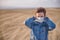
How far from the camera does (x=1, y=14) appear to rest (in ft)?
4.13

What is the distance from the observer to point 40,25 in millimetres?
1219

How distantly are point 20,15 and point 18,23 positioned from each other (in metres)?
0.05

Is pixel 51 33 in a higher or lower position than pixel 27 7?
lower

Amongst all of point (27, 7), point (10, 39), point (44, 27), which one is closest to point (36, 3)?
point (27, 7)

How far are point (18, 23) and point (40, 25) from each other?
145mm

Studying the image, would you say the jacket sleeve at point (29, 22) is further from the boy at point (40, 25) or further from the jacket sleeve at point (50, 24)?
the jacket sleeve at point (50, 24)

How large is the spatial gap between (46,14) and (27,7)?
0.43ft

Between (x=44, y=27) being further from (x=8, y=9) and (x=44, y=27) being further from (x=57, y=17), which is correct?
(x=8, y=9)

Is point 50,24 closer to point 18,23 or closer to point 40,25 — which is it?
point 40,25

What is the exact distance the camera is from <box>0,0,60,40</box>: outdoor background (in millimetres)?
1239

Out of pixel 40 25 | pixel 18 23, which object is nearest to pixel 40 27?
pixel 40 25

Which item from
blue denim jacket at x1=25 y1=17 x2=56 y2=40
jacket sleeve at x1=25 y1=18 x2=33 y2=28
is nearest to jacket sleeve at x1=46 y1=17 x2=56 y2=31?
blue denim jacket at x1=25 y1=17 x2=56 y2=40

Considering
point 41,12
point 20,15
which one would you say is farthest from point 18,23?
point 41,12

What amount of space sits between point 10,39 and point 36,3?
0.28m
